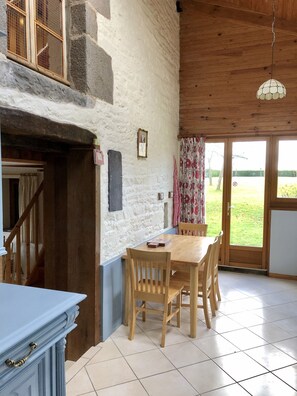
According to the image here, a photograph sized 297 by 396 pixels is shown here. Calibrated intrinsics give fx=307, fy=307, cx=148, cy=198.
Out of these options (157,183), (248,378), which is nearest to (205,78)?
(157,183)

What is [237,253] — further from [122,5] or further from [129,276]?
[122,5]

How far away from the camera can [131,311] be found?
2.92 m

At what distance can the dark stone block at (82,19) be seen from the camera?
2469 mm

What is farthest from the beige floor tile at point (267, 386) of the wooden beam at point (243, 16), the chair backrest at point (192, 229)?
the wooden beam at point (243, 16)

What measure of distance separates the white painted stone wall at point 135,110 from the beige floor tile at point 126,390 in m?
1.03

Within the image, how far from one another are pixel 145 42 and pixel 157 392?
358 centimetres

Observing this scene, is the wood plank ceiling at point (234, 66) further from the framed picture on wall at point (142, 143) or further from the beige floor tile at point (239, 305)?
the beige floor tile at point (239, 305)

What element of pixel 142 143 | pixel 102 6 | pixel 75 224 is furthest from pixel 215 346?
pixel 102 6

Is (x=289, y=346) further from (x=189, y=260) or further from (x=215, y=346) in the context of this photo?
(x=189, y=260)

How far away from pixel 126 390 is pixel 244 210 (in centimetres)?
341

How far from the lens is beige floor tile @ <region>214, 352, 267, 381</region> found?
2.37 metres

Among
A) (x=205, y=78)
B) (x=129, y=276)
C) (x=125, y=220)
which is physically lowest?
(x=129, y=276)

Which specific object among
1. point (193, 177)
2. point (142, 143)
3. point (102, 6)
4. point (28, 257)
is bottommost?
point (28, 257)

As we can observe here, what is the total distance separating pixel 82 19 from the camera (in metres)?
2.47
